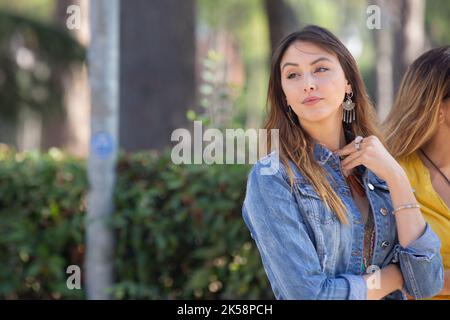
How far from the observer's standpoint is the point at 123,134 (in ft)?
25.1

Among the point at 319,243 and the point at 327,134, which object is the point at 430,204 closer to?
the point at 327,134

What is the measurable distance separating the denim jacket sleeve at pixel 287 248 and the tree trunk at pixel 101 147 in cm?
290

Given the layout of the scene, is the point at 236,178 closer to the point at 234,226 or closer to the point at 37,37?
the point at 234,226

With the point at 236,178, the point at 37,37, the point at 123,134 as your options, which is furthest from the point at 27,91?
the point at 236,178

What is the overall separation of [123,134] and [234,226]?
3348 millimetres

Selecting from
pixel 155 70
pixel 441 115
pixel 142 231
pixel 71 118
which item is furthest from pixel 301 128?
pixel 71 118

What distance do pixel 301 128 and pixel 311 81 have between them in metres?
0.18

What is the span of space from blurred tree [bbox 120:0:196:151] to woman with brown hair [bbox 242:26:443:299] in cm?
524

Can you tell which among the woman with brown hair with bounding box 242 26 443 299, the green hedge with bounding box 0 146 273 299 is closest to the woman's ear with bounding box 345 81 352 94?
the woman with brown hair with bounding box 242 26 443 299

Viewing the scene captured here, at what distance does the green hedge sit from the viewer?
15.2 ft

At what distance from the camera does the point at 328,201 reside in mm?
2186

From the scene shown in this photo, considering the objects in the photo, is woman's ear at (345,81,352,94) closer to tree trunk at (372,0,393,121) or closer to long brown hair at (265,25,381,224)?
long brown hair at (265,25,381,224)

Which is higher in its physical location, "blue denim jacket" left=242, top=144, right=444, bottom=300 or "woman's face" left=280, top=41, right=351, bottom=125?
"woman's face" left=280, top=41, right=351, bottom=125
